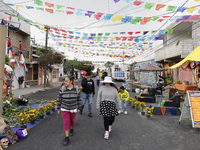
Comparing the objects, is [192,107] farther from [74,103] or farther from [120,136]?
[74,103]

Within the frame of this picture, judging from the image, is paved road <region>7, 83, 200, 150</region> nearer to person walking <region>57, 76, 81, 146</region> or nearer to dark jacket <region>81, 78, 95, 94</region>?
person walking <region>57, 76, 81, 146</region>

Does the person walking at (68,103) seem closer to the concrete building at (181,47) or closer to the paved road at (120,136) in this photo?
the paved road at (120,136)

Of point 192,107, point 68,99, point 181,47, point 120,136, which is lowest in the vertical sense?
point 120,136

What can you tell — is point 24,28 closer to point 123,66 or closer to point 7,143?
point 7,143

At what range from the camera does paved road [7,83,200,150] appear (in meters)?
3.39

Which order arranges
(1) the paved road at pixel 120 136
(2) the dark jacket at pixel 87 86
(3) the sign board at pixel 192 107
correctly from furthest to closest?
(2) the dark jacket at pixel 87 86 → (3) the sign board at pixel 192 107 → (1) the paved road at pixel 120 136

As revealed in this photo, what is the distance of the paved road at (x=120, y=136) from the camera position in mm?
3387

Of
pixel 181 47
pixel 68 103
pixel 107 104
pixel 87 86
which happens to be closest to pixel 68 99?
pixel 68 103

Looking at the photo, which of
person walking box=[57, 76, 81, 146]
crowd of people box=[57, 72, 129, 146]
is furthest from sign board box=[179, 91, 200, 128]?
person walking box=[57, 76, 81, 146]

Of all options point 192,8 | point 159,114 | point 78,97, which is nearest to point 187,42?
point 192,8

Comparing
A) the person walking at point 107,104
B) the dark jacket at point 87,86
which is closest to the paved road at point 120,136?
the person walking at point 107,104

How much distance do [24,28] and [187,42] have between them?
17818mm

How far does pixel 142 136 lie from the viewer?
400 centimetres

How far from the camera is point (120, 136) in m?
3.99
